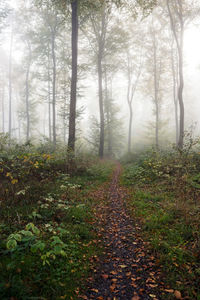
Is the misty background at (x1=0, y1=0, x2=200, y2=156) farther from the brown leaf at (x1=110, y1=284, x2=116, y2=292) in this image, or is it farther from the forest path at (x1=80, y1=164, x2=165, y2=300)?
the brown leaf at (x1=110, y1=284, x2=116, y2=292)

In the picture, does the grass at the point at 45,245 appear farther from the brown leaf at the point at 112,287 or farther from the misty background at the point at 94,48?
the misty background at the point at 94,48

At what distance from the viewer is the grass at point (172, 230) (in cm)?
311

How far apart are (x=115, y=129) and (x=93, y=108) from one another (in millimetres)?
34186

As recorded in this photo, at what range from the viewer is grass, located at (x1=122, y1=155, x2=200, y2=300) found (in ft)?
10.2

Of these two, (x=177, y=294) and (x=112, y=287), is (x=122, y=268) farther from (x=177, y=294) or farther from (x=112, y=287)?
(x=177, y=294)

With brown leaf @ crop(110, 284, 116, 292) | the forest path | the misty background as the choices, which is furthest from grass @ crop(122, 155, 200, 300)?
the misty background

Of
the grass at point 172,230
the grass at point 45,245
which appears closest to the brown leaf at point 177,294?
the grass at point 172,230

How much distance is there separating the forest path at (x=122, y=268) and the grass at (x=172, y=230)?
280 millimetres

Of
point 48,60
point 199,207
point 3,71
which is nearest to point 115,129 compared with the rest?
point 48,60

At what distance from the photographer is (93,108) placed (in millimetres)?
57969

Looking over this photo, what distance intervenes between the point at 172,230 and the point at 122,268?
5.74ft

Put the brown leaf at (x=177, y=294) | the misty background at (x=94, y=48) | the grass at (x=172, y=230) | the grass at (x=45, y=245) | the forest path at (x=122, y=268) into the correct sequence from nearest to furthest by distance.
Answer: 1. the grass at (x=45, y=245)
2. the brown leaf at (x=177, y=294)
3. the forest path at (x=122, y=268)
4. the grass at (x=172, y=230)
5. the misty background at (x=94, y=48)

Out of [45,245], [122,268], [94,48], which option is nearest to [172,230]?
[122,268]

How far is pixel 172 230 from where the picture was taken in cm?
443
